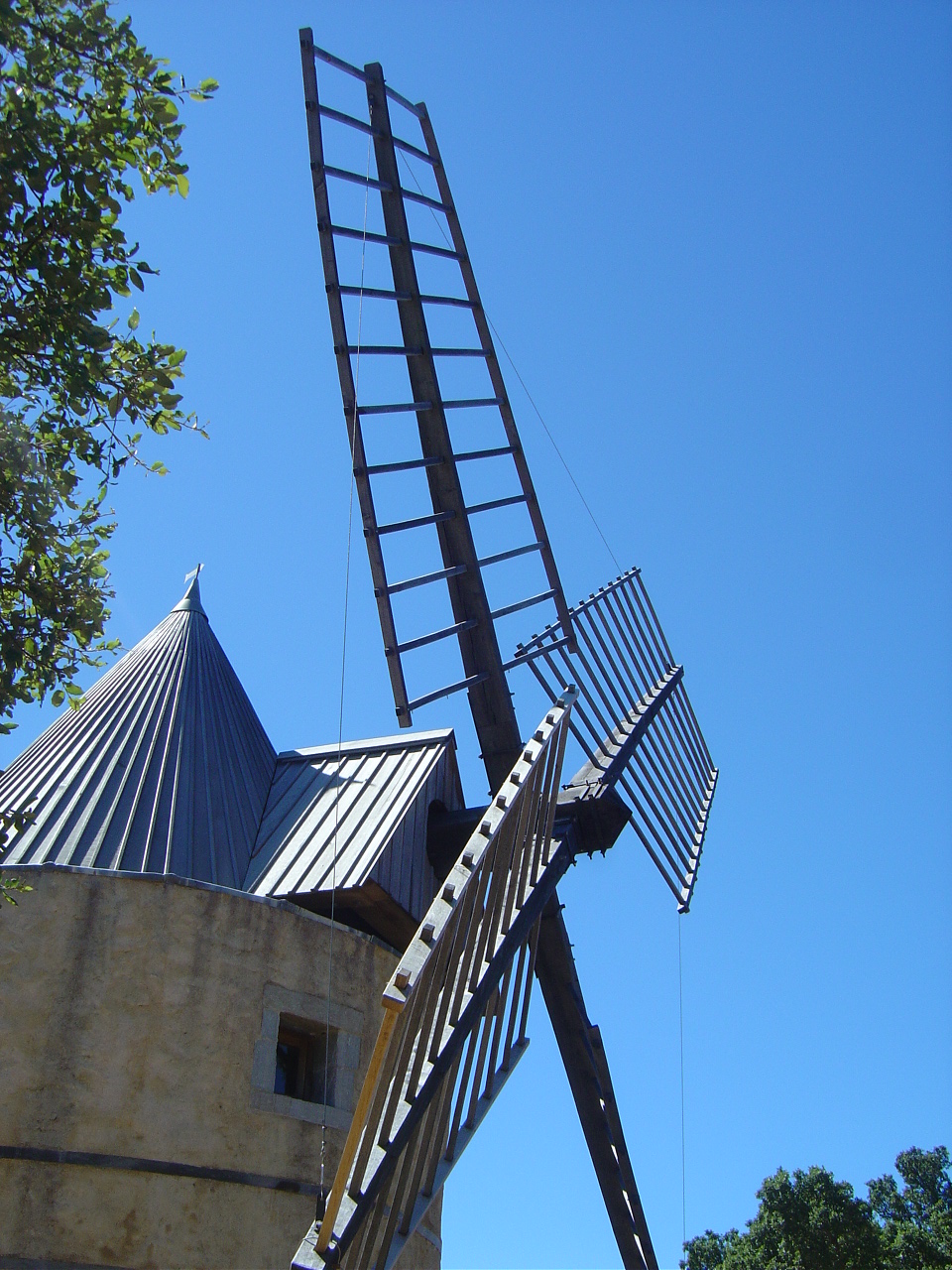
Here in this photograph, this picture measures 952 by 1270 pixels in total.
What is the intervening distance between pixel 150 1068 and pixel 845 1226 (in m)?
19.2

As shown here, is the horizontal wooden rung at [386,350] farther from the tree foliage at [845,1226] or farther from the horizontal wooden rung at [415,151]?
the tree foliage at [845,1226]

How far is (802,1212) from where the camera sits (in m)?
22.2

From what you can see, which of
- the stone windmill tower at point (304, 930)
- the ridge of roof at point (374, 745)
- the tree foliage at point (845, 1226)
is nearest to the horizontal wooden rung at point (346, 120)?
the stone windmill tower at point (304, 930)

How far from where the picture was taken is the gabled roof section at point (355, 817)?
7.98m

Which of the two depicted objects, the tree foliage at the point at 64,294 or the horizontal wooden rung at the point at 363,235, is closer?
the tree foliage at the point at 64,294

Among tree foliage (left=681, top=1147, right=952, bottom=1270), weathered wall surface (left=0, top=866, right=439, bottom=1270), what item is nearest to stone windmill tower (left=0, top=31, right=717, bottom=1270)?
weathered wall surface (left=0, top=866, right=439, bottom=1270)

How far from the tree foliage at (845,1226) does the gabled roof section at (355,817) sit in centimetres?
1610

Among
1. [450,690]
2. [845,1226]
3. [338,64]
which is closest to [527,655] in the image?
[450,690]

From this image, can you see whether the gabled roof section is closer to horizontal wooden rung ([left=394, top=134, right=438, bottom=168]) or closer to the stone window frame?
the stone window frame

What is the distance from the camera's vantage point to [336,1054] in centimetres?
733

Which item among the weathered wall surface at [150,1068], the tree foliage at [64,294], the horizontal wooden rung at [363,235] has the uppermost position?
the horizontal wooden rung at [363,235]

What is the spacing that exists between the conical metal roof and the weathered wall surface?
23.2 inches

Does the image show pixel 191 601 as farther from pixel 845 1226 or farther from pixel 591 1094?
pixel 845 1226

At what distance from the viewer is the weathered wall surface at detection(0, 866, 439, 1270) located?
6.29 meters
